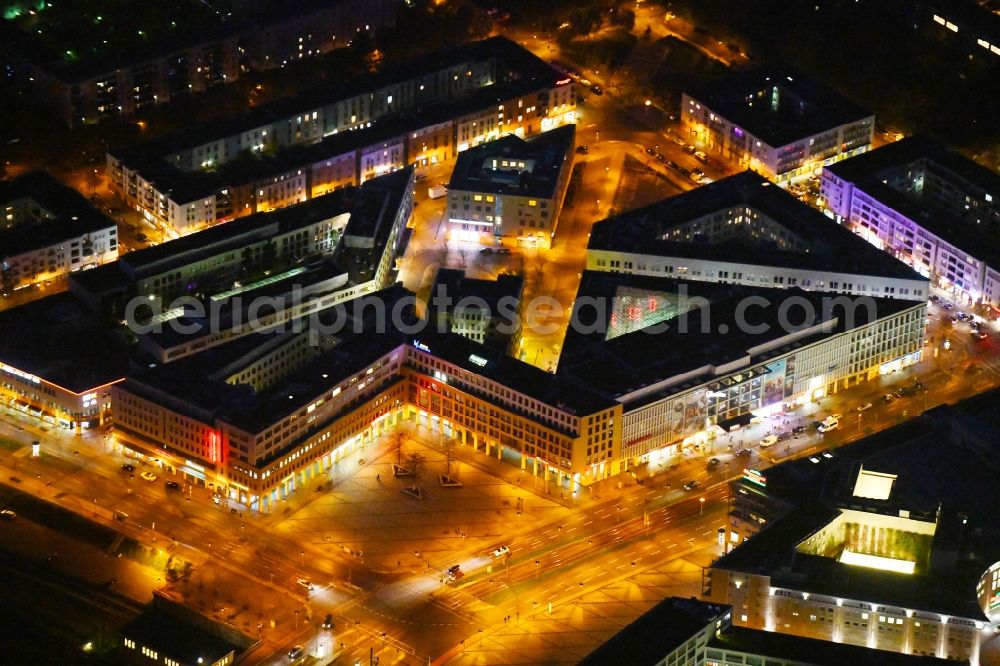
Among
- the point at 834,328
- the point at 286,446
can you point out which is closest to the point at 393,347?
the point at 286,446

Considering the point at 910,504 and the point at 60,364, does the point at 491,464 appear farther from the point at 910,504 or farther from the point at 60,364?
the point at 60,364

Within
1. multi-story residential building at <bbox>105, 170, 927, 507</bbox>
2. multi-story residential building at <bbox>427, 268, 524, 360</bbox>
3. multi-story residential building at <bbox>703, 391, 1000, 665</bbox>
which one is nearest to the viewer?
multi-story residential building at <bbox>703, 391, 1000, 665</bbox>

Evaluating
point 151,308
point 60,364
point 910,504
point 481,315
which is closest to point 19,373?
point 60,364

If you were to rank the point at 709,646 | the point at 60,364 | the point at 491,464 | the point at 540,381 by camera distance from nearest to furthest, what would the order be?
the point at 709,646
the point at 540,381
the point at 491,464
the point at 60,364

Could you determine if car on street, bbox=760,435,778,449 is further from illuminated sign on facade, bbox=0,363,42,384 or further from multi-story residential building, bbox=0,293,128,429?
illuminated sign on facade, bbox=0,363,42,384

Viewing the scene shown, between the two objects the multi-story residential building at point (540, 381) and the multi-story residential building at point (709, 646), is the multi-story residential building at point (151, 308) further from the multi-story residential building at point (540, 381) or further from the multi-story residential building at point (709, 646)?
the multi-story residential building at point (709, 646)

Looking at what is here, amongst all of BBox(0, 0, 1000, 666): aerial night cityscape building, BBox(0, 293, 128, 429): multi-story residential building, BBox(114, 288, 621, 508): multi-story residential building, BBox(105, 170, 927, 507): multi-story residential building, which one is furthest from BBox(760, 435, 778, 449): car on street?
BBox(0, 293, 128, 429): multi-story residential building
